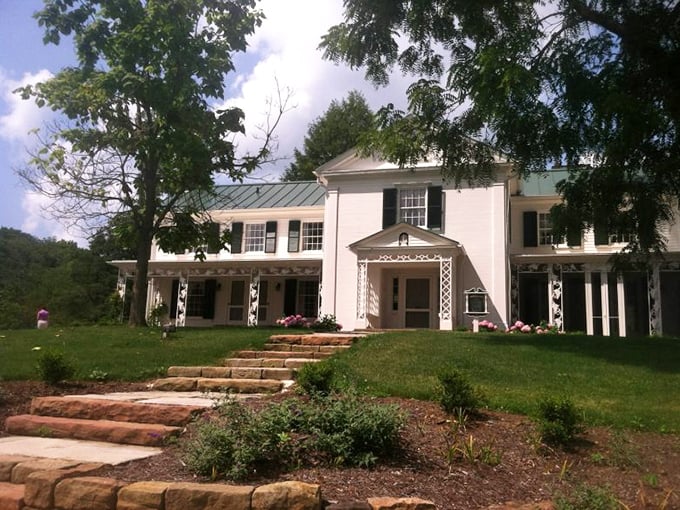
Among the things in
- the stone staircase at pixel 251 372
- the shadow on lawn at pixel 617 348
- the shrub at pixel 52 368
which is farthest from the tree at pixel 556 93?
the shrub at pixel 52 368

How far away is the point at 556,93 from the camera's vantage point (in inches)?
408

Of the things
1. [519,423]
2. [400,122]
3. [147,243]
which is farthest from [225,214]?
[519,423]

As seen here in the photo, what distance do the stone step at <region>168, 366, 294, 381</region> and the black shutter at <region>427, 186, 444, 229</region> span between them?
35.4 ft

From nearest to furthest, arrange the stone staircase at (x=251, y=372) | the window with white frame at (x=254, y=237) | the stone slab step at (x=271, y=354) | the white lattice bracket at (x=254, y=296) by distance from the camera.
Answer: the stone staircase at (x=251, y=372) → the stone slab step at (x=271, y=354) → the white lattice bracket at (x=254, y=296) → the window with white frame at (x=254, y=237)

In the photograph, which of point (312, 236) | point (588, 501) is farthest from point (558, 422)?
point (312, 236)

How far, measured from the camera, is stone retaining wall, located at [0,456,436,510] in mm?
3744

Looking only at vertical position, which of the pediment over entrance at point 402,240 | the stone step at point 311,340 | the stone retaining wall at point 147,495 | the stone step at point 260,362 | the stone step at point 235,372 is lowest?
the stone retaining wall at point 147,495

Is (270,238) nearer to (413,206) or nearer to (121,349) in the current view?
(413,206)

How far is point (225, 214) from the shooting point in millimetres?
24469

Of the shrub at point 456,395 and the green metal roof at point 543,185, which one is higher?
the green metal roof at point 543,185

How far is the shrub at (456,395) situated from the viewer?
599 cm

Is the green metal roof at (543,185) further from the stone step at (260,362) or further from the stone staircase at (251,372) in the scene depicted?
the stone step at (260,362)

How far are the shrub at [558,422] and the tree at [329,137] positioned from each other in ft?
102

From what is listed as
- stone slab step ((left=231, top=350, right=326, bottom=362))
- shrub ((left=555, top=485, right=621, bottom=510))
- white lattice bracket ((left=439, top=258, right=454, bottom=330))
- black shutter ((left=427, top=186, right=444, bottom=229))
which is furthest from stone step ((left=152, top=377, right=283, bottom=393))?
black shutter ((left=427, top=186, right=444, bottom=229))
